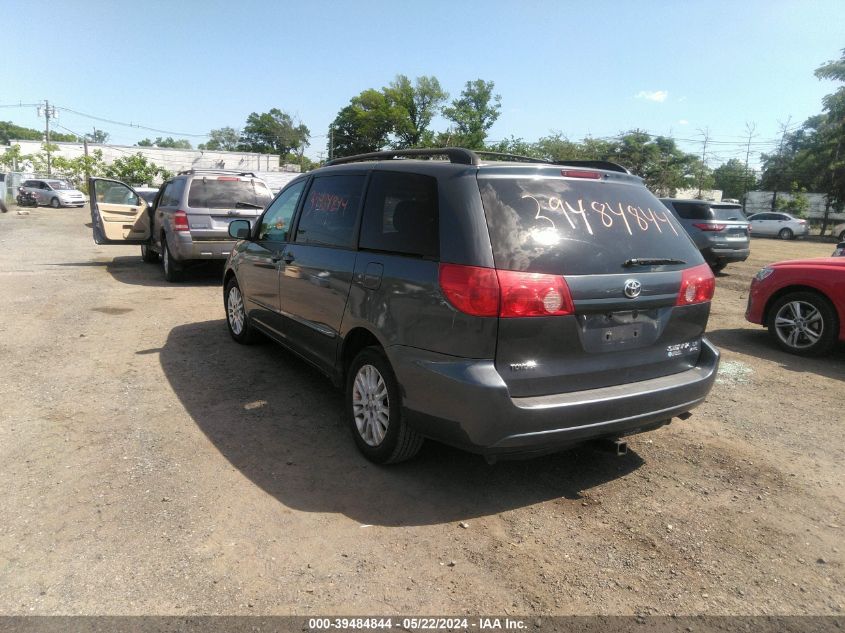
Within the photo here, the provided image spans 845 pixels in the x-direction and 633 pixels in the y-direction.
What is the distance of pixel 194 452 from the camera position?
3820 mm

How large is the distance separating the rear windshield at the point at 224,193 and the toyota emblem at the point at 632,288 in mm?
7883

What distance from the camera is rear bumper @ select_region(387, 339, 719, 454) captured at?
2863mm

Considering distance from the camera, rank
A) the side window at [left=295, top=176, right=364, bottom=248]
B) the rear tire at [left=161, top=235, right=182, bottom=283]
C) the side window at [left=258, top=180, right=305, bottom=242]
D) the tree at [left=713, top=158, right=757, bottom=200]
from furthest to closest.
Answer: the tree at [left=713, top=158, right=757, bottom=200] → the rear tire at [left=161, top=235, right=182, bottom=283] → the side window at [left=258, top=180, right=305, bottom=242] → the side window at [left=295, top=176, right=364, bottom=248]

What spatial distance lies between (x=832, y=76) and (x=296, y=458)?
49031mm

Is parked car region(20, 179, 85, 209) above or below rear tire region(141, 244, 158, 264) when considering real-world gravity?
above

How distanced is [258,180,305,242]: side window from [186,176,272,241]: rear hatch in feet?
13.8

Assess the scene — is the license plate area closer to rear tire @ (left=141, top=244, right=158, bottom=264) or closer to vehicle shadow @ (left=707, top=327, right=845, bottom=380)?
vehicle shadow @ (left=707, top=327, right=845, bottom=380)

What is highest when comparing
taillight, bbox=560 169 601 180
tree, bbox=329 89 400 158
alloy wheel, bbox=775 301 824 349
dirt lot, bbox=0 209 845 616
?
tree, bbox=329 89 400 158

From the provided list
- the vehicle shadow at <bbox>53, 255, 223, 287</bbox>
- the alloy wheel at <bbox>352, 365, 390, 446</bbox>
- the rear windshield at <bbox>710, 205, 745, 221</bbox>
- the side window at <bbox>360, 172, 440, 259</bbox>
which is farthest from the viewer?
the rear windshield at <bbox>710, 205, 745, 221</bbox>

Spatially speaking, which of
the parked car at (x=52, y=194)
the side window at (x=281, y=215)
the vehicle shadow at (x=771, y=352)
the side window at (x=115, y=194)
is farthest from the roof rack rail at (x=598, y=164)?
the parked car at (x=52, y=194)

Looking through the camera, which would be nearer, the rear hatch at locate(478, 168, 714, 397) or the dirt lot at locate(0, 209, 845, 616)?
the dirt lot at locate(0, 209, 845, 616)

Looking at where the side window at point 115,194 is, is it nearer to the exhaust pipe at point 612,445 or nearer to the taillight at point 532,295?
the taillight at point 532,295

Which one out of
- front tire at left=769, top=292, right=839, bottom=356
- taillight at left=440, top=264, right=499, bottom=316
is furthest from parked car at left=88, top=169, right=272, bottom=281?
front tire at left=769, top=292, right=839, bottom=356

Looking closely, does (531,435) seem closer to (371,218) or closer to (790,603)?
(790,603)
